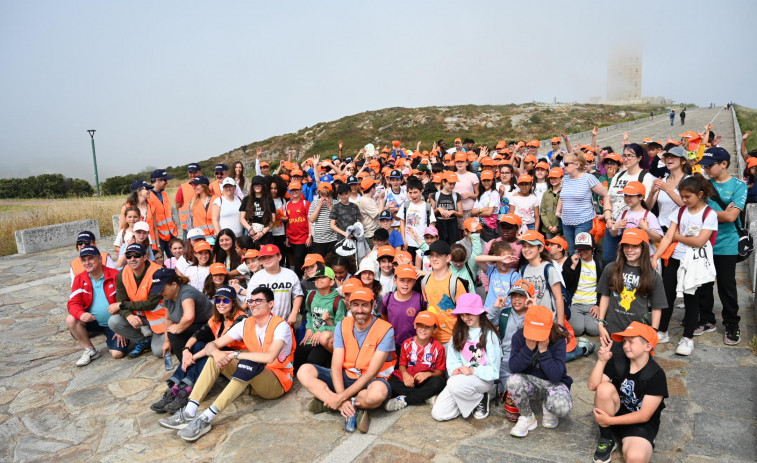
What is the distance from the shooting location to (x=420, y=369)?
485 centimetres

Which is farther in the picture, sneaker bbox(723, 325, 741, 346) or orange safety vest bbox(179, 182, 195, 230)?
orange safety vest bbox(179, 182, 195, 230)

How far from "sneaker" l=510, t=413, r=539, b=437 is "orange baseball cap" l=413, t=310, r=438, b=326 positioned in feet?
3.63

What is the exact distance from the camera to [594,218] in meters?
6.74

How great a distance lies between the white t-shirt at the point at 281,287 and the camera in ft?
19.5

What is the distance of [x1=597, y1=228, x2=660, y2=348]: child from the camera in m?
4.79

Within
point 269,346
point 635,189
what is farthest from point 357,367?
point 635,189

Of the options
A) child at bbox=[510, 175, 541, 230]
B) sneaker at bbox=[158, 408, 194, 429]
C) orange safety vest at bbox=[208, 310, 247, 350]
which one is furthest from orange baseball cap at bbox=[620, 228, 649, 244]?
sneaker at bbox=[158, 408, 194, 429]

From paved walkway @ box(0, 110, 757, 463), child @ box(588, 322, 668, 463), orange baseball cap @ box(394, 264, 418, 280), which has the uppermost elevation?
orange baseball cap @ box(394, 264, 418, 280)

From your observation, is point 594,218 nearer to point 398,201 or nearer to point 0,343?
point 398,201

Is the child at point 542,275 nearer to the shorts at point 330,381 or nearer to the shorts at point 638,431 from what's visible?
the shorts at point 638,431

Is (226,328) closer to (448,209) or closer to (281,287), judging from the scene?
(281,287)

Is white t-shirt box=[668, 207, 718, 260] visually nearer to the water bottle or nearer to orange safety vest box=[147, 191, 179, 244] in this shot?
the water bottle

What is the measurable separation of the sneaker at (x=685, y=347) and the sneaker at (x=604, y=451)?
2.09 meters

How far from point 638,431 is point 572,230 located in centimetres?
353
